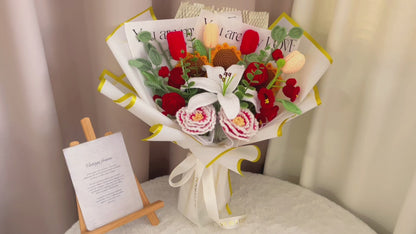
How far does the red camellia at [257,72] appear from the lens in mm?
695

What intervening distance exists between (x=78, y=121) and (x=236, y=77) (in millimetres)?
576

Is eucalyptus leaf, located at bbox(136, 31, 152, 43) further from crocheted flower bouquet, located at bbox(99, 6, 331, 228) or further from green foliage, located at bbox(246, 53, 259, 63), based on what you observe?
green foliage, located at bbox(246, 53, 259, 63)

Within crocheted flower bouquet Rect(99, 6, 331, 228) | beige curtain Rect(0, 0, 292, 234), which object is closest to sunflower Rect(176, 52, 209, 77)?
crocheted flower bouquet Rect(99, 6, 331, 228)

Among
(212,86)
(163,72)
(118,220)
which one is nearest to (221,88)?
(212,86)

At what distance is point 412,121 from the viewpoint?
0.83m

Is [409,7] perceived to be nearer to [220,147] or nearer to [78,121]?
[220,147]

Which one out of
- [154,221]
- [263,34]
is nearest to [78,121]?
[154,221]

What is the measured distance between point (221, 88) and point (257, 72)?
8 centimetres

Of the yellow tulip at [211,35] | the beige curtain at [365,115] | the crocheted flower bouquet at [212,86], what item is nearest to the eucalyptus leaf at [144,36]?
the crocheted flower bouquet at [212,86]

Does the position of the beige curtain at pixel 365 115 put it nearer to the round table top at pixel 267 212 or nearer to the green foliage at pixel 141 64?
the round table top at pixel 267 212

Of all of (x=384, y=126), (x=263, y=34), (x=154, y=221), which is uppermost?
(x=263, y=34)

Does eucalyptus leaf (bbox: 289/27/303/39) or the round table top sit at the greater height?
eucalyptus leaf (bbox: 289/27/303/39)

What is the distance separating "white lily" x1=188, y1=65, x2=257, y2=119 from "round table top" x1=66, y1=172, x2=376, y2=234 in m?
0.35

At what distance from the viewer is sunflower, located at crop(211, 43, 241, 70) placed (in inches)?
A: 29.5
